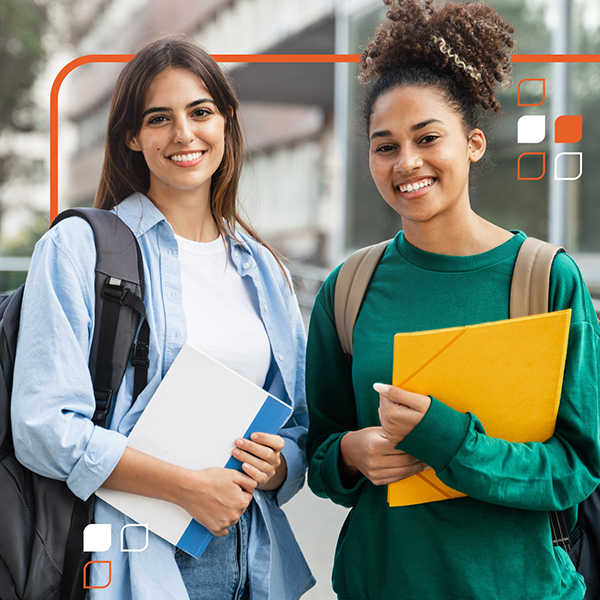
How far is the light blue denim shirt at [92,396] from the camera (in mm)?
1520

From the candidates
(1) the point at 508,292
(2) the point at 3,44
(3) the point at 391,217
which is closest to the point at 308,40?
(3) the point at 391,217

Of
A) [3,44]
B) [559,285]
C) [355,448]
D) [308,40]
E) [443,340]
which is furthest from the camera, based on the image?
[3,44]

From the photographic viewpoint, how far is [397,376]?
1.47 m

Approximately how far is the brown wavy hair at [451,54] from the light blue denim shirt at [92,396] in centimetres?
76

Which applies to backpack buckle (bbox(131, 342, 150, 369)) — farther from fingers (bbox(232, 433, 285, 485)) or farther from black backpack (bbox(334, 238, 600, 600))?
black backpack (bbox(334, 238, 600, 600))

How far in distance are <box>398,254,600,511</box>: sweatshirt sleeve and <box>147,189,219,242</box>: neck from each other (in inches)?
36.9

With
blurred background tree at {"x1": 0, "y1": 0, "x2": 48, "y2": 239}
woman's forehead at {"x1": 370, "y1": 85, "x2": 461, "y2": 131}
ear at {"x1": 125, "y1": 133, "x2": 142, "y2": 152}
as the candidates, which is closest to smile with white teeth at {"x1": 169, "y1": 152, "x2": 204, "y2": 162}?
ear at {"x1": 125, "y1": 133, "x2": 142, "y2": 152}

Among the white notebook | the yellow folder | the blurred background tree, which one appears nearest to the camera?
the yellow folder

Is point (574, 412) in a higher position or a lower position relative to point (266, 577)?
higher

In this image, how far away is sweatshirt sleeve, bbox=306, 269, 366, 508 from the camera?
186 centimetres

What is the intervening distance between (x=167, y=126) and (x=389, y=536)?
127 cm

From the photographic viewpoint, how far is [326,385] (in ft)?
6.15

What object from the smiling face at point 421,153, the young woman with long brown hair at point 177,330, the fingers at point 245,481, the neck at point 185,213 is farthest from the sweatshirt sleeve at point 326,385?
the neck at point 185,213

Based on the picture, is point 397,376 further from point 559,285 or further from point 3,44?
point 3,44
